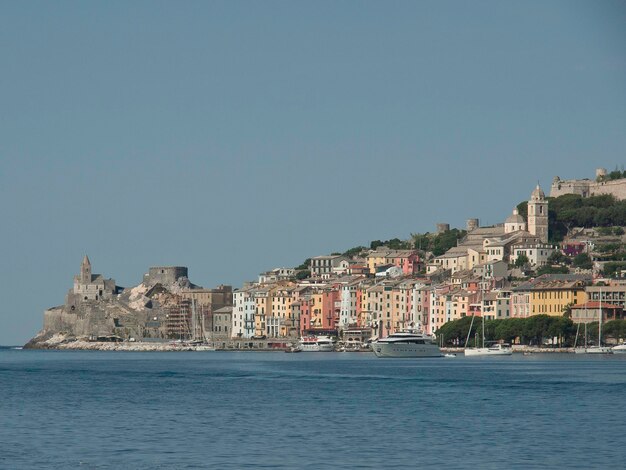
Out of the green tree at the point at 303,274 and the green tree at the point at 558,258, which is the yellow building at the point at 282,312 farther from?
the green tree at the point at 558,258

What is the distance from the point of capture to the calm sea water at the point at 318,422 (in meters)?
32.4

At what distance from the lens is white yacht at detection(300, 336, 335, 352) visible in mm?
127125

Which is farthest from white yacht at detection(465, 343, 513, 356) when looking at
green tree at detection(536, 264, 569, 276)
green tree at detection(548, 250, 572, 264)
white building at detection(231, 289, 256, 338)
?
white building at detection(231, 289, 256, 338)

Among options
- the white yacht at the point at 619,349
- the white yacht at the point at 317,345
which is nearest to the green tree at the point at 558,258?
the white yacht at the point at 317,345

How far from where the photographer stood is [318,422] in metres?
40.2

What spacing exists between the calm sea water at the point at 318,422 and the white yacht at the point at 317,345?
61522mm

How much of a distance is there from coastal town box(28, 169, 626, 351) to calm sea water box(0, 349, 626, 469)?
55.5m

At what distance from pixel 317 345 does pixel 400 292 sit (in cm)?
1341

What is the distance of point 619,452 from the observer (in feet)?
109

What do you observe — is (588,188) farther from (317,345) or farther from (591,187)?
(317,345)

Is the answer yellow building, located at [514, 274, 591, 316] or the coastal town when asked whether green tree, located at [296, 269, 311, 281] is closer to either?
the coastal town

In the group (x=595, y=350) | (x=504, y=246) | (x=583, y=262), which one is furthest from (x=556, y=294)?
(x=504, y=246)

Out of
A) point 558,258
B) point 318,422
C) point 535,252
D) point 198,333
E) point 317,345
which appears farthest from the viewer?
point 198,333

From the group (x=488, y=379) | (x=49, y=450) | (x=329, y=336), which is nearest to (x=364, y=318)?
(x=329, y=336)
